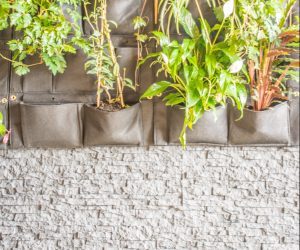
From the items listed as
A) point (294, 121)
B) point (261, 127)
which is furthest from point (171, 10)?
point (294, 121)

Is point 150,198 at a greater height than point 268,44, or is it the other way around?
point 268,44

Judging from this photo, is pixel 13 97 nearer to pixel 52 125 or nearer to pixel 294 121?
pixel 52 125

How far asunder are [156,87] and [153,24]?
37cm

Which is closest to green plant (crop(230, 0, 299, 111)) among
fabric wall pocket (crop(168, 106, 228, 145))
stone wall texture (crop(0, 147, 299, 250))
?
fabric wall pocket (crop(168, 106, 228, 145))

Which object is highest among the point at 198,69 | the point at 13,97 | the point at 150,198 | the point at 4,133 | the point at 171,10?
the point at 171,10

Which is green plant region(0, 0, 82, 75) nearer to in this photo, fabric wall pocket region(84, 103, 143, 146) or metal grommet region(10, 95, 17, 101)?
metal grommet region(10, 95, 17, 101)

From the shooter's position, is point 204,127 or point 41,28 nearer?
point 41,28

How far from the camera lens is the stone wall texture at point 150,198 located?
5.47 feet

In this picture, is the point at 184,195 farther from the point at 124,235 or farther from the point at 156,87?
the point at 156,87

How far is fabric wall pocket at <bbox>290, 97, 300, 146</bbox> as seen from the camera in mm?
1655

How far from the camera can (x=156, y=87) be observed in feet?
5.05

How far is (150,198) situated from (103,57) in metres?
0.75

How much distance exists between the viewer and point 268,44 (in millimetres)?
1550

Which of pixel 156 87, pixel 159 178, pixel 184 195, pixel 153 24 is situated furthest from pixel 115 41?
pixel 184 195
